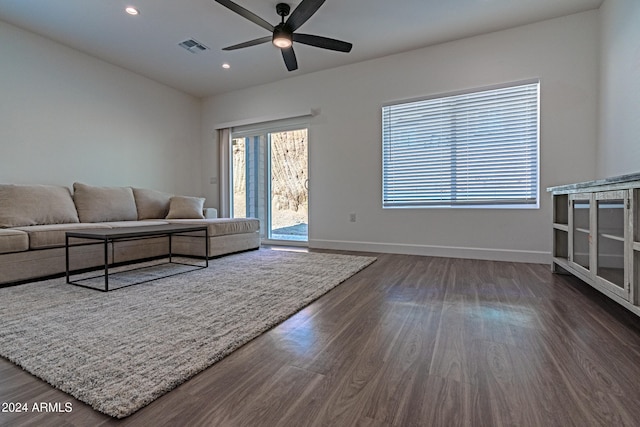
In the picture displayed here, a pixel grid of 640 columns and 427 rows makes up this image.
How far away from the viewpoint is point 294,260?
354 centimetres

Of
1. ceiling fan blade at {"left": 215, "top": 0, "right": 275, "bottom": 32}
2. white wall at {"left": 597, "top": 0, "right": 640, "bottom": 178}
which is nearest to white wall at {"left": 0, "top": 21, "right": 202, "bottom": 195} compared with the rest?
ceiling fan blade at {"left": 215, "top": 0, "right": 275, "bottom": 32}

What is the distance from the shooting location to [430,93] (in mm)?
3887

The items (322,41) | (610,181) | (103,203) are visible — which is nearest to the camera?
(610,181)

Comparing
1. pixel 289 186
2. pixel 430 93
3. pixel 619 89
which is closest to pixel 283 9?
pixel 430 93

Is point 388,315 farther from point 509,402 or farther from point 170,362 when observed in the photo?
point 170,362

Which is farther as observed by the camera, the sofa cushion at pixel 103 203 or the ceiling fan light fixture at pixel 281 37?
the sofa cushion at pixel 103 203

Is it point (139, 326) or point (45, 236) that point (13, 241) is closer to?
point (45, 236)

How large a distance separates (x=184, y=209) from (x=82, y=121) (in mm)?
1688

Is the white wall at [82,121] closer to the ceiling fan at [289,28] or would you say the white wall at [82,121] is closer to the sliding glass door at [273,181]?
the sliding glass door at [273,181]

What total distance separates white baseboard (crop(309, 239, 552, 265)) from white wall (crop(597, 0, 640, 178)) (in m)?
1.06

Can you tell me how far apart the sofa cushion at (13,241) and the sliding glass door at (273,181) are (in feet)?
10.2

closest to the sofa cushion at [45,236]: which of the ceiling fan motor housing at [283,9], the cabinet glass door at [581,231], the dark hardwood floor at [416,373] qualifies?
the dark hardwood floor at [416,373]

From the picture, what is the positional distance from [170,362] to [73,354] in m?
0.45

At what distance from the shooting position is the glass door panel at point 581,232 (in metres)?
2.20
